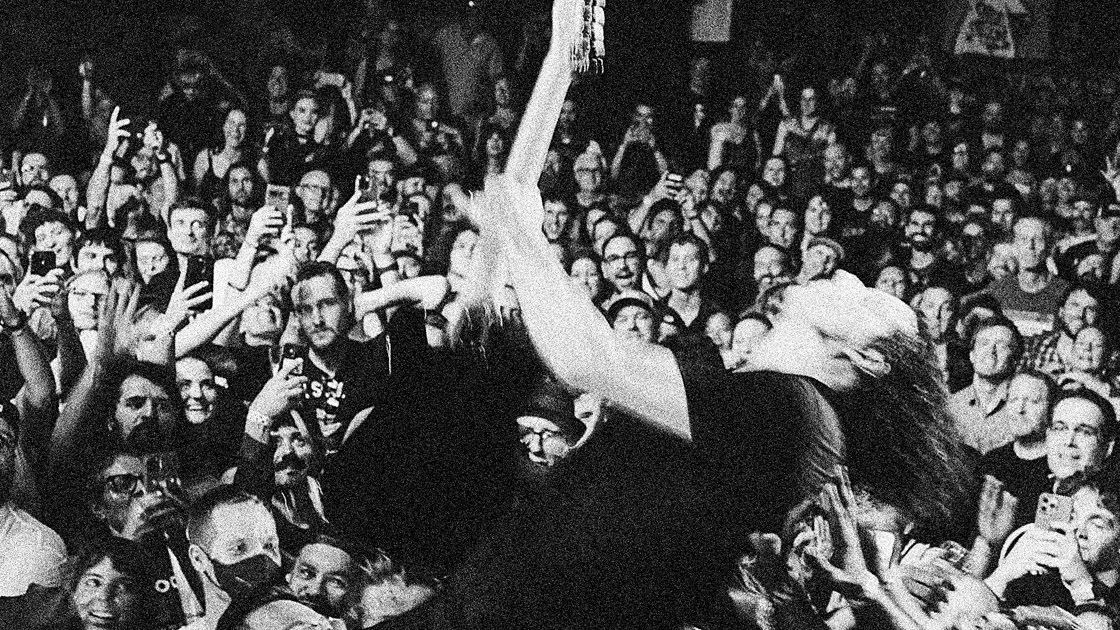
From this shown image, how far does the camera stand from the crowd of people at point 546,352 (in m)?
2.62

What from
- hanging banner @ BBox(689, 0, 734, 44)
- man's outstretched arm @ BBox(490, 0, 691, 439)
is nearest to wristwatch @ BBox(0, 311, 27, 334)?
man's outstretched arm @ BBox(490, 0, 691, 439)

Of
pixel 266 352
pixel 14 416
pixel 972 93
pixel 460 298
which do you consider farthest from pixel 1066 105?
pixel 14 416

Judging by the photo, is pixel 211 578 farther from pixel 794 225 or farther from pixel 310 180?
pixel 794 225

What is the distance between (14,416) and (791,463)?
1677 mm

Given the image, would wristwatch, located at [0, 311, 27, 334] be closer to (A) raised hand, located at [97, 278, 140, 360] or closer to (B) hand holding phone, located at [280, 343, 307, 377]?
(A) raised hand, located at [97, 278, 140, 360]

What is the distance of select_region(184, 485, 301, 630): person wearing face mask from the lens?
8.60 ft

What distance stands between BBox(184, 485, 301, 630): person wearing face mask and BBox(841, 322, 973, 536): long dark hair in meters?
1.28

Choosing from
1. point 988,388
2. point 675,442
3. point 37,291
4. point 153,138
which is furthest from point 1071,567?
point 37,291

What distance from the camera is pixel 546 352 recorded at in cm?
266

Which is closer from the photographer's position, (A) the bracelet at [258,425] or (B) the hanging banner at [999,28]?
(A) the bracelet at [258,425]

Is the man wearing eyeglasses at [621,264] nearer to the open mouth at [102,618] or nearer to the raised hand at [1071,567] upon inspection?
the raised hand at [1071,567]

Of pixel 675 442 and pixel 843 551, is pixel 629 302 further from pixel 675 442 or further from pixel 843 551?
pixel 843 551

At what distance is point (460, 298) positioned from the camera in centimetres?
265

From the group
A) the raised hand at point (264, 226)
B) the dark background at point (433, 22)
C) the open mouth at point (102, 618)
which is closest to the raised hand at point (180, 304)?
the raised hand at point (264, 226)
